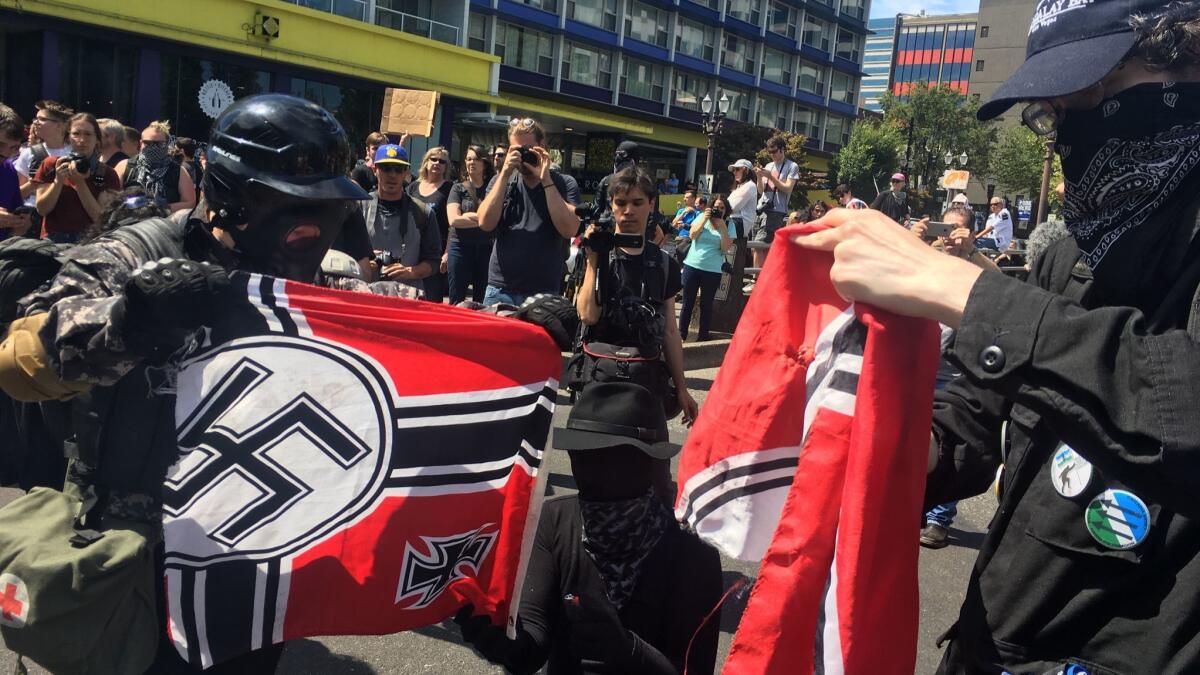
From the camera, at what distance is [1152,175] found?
1507 mm

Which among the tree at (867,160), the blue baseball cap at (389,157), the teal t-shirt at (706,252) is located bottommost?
the teal t-shirt at (706,252)

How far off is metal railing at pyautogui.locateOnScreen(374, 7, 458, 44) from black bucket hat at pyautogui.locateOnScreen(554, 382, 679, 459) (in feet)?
90.5

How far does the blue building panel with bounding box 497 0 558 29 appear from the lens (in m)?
39.7

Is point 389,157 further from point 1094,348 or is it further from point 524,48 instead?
point 524,48

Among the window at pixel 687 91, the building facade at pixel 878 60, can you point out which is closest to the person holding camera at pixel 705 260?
the window at pixel 687 91

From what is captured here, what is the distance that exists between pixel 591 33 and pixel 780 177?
1368 inches

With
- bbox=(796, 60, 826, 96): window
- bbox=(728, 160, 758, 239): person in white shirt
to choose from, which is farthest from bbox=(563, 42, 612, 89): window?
bbox=(728, 160, 758, 239): person in white shirt

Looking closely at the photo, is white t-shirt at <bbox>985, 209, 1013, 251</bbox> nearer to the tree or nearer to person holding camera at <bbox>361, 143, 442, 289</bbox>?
person holding camera at <bbox>361, 143, 442, 289</bbox>

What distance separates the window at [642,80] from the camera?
47.2 metres

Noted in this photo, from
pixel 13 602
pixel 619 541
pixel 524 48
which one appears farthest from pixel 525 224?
pixel 524 48

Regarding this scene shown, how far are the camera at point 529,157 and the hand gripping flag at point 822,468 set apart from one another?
3.86 m

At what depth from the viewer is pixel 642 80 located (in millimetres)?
48250

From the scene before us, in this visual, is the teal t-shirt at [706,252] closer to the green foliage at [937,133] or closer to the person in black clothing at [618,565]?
the person in black clothing at [618,565]

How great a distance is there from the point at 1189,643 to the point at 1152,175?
76 centimetres
